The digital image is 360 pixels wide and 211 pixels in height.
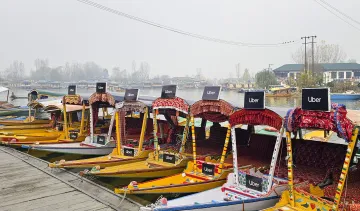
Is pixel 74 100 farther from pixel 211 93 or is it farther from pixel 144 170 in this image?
pixel 211 93

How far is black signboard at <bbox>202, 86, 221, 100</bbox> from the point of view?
30.2 feet

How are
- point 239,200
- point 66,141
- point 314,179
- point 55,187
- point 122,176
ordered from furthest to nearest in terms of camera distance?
1. point 66,141
2. point 122,176
3. point 55,187
4. point 314,179
5. point 239,200

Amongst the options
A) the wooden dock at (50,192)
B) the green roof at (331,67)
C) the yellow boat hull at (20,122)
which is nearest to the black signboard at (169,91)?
the wooden dock at (50,192)

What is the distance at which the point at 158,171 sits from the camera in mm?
10305

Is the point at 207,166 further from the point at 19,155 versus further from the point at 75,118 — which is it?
the point at 75,118

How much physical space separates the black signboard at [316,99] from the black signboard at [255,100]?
1.22m

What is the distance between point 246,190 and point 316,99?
2815 millimetres

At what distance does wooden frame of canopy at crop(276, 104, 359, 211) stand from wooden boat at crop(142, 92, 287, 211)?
1.88ft

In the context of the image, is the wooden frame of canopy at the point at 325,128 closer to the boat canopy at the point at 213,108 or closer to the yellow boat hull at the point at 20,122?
the boat canopy at the point at 213,108

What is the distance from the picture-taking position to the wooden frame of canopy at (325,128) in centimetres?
567

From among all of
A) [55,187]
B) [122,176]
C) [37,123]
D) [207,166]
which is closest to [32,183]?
[55,187]

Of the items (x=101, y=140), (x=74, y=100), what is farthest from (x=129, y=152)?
(x=74, y=100)

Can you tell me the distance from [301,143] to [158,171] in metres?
4.39

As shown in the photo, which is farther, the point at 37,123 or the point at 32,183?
the point at 37,123
